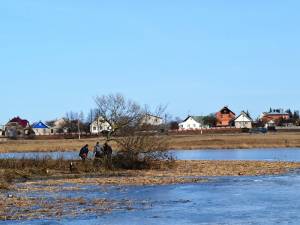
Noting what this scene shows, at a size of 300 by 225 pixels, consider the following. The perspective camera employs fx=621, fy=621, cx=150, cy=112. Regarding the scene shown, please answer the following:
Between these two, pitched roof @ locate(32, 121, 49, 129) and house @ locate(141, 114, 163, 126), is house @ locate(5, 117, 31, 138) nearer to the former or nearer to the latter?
pitched roof @ locate(32, 121, 49, 129)

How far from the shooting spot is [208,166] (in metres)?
41.1

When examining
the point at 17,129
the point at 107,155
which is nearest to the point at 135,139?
the point at 107,155

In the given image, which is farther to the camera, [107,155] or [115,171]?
[107,155]

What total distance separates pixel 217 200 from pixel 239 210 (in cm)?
298

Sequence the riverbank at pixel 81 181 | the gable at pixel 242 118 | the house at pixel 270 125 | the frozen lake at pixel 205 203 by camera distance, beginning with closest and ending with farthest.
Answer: the frozen lake at pixel 205 203 → the riverbank at pixel 81 181 → the house at pixel 270 125 → the gable at pixel 242 118

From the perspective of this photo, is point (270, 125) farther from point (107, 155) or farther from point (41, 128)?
point (107, 155)

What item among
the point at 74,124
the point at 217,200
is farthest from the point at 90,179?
the point at 74,124

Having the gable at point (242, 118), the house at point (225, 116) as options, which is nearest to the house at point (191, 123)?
the house at point (225, 116)

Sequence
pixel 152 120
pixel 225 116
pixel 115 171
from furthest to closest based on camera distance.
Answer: pixel 225 116, pixel 152 120, pixel 115 171

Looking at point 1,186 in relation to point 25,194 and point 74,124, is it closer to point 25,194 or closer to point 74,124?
point 25,194

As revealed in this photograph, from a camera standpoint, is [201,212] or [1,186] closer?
[201,212]

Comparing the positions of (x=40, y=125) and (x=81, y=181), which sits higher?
(x=40, y=125)

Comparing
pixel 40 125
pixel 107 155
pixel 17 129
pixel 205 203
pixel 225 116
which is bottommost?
pixel 205 203

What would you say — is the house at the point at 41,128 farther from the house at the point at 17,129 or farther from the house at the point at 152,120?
the house at the point at 152,120
